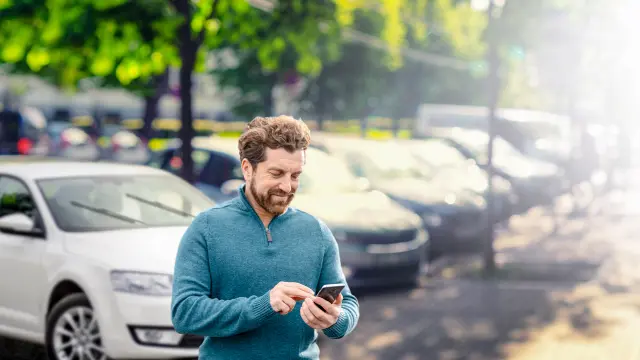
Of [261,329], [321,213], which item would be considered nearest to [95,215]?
[321,213]

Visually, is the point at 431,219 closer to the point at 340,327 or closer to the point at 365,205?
the point at 365,205

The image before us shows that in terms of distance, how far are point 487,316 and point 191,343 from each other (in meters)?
4.38

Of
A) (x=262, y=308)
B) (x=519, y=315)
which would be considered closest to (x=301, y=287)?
(x=262, y=308)

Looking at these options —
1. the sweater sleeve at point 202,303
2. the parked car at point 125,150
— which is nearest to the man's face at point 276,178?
the sweater sleeve at point 202,303

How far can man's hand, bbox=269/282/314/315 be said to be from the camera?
3.01 metres

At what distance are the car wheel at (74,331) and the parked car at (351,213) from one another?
136 inches

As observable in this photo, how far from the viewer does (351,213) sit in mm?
11492

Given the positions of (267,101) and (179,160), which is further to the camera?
(267,101)

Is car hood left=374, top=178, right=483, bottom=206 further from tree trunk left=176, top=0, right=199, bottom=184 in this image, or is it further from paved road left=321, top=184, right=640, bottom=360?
tree trunk left=176, top=0, right=199, bottom=184

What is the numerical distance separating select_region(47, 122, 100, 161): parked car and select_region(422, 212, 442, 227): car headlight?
23.2 m

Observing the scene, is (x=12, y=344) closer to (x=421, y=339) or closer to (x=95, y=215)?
(x=95, y=215)

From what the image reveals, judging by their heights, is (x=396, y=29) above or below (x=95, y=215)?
above

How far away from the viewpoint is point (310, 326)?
10.5 ft

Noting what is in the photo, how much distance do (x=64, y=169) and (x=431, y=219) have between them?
21.4 feet
